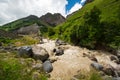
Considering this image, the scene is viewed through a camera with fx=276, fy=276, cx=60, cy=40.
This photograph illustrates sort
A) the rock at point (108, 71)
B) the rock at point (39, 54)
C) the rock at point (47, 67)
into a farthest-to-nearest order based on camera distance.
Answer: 1. the rock at point (39, 54)
2. the rock at point (108, 71)
3. the rock at point (47, 67)

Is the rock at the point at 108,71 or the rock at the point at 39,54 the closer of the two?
the rock at the point at 108,71

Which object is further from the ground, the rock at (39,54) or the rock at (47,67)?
the rock at (39,54)

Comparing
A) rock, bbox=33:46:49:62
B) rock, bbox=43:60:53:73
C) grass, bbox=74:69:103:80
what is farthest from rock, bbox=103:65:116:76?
rock, bbox=33:46:49:62

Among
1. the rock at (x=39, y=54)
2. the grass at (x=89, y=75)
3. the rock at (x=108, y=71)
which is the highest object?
the rock at (x=39, y=54)

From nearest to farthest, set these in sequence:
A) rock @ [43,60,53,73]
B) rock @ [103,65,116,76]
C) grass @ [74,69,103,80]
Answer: grass @ [74,69,103,80] → rock @ [43,60,53,73] → rock @ [103,65,116,76]

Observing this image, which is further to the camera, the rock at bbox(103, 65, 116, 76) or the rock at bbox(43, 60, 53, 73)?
the rock at bbox(103, 65, 116, 76)

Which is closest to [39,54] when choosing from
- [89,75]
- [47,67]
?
[47,67]

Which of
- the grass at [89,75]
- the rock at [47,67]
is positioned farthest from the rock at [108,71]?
the rock at [47,67]

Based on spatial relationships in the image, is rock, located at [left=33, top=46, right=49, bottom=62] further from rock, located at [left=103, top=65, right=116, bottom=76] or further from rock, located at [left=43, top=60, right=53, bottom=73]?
rock, located at [left=103, top=65, right=116, bottom=76]

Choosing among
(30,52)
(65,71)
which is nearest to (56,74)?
(65,71)

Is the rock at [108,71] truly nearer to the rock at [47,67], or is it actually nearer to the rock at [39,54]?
the rock at [47,67]

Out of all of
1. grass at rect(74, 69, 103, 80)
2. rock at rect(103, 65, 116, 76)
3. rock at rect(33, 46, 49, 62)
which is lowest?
rock at rect(103, 65, 116, 76)

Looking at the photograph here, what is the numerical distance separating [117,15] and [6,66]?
110605 millimetres

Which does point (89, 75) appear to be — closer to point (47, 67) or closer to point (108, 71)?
point (108, 71)
